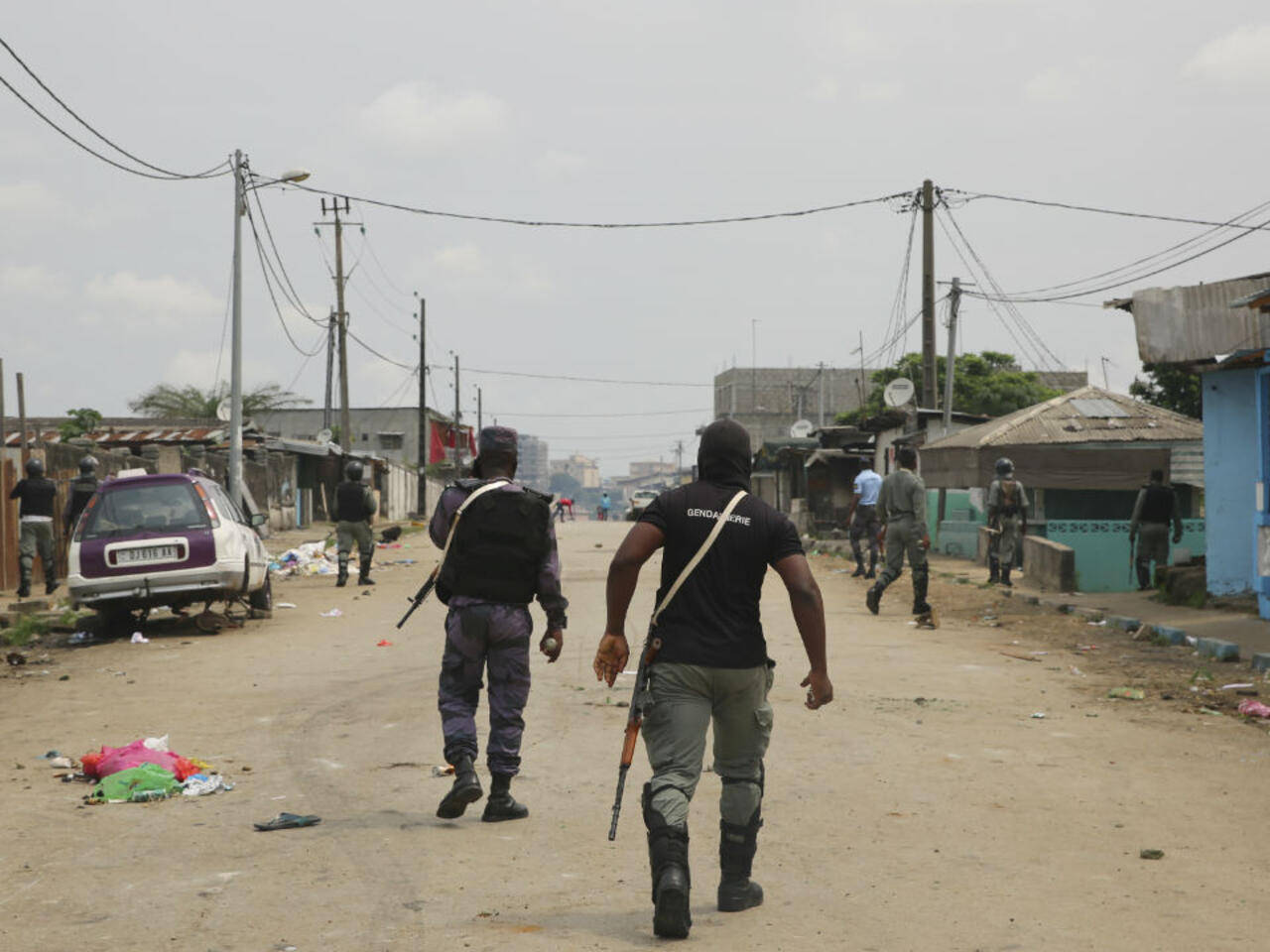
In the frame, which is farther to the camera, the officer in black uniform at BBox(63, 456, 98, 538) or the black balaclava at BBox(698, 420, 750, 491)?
the officer in black uniform at BBox(63, 456, 98, 538)

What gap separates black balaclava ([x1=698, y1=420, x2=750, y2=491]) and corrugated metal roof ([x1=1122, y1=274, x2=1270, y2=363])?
494 inches

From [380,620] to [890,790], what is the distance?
33.8 ft

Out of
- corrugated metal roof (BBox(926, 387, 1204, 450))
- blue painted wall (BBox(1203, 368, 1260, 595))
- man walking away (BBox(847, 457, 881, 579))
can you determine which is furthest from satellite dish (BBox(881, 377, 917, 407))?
blue painted wall (BBox(1203, 368, 1260, 595))

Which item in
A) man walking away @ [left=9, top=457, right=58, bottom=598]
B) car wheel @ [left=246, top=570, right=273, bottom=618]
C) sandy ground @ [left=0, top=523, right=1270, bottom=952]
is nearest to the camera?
sandy ground @ [left=0, top=523, right=1270, bottom=952]

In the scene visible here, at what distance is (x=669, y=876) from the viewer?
15.4 ft

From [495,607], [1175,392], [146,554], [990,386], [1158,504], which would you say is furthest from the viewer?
[990,386]

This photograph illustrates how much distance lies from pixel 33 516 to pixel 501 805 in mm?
14149

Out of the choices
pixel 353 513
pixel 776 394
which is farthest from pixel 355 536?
pixel 776 394

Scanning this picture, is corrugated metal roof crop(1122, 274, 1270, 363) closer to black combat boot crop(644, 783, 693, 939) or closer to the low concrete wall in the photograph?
the low concrete wall

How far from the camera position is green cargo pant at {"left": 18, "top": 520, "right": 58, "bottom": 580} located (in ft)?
60.5

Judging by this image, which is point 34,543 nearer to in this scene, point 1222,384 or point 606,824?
point 606,824

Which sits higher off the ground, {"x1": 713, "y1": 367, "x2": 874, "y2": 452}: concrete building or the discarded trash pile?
{"x1": 713, "y1": 367, "x2": 874, "y2": 452}: concrete building

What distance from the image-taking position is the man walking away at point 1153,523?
1884 cm

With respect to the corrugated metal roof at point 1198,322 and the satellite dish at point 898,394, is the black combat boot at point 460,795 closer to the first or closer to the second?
the corrugated metal roof at point 1198,322
